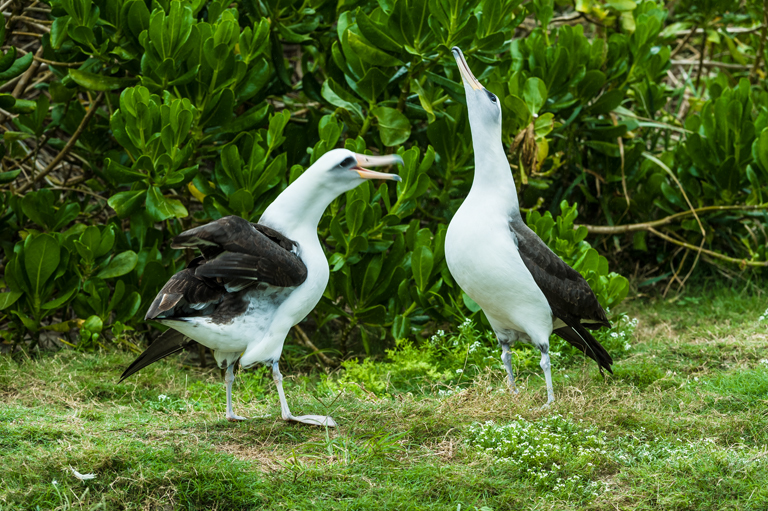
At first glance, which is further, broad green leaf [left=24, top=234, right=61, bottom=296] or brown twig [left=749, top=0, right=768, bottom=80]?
brown twig [left=749, top=0, right=768, bottom=80]

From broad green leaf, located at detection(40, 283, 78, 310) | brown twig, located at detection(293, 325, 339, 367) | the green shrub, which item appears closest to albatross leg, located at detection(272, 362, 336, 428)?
the green shrub

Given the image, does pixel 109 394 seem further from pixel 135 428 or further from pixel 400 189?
pixel 400 189

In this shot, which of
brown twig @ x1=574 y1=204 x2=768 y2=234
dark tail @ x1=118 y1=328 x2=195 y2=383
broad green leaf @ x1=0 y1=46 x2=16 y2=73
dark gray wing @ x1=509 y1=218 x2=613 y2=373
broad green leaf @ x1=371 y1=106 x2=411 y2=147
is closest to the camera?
dark tail @ x1=118 y1=328 x2=195 y2=383

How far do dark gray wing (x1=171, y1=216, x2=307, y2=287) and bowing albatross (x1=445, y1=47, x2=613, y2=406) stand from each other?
943 mm

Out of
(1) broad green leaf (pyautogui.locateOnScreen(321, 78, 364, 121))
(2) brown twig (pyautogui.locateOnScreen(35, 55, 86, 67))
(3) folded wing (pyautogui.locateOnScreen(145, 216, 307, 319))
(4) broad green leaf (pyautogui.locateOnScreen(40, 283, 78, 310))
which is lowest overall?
(4) broad green leaf (pyautogui.locateOnScreen(40, 283, 78, 310))

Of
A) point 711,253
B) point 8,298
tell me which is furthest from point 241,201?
point 711,253

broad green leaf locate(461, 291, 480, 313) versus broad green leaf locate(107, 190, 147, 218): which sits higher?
broad green leaf locate(107, 190, 147, 218)

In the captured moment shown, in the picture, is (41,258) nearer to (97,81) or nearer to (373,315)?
(97,81)

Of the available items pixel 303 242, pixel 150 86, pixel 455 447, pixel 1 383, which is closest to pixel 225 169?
pixel 150 86

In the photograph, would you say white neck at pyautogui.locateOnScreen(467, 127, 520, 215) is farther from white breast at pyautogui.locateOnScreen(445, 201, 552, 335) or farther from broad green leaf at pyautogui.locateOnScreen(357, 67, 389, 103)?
broad green leaf at pyautogui.locateOnScreen(357, 67, 389, 103)

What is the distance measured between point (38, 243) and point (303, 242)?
215 centimetres

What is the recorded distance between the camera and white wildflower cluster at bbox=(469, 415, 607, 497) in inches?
124

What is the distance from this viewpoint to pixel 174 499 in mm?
2986

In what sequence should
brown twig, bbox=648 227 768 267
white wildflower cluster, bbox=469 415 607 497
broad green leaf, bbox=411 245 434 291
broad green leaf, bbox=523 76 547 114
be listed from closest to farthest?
white wildflower cluster, bbox=469 415 607 497 < broad green leaf, bbox=411 245 434 291 < broad green leaf, bbox=523 76 547 114 < brown twig, bbox=648 227 768 267
